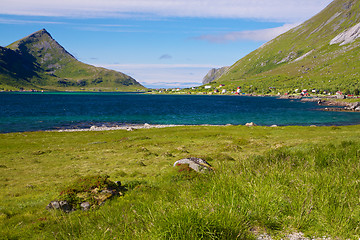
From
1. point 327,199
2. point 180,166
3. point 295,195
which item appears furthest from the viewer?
point 180,166

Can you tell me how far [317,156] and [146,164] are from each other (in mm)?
19959

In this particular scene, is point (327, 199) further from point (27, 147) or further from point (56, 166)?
point (27, 147)

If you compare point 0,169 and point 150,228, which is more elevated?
point 150,228

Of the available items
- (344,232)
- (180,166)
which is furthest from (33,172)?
(344,232)

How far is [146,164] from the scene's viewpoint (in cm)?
3066

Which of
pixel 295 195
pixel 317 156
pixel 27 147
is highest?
pixel 295 195

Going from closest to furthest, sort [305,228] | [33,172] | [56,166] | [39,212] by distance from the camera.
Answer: [305,228]
[39,212]
[33,172]
[56,166]

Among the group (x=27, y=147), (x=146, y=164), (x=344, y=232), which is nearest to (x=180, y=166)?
(x=146, y=164)

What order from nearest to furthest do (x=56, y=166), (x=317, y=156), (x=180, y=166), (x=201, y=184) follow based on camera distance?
(x=201, y=184) → (x=317, y=156) → (x=180, y=166) → (x=56, y=166)

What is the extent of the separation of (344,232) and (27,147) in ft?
177

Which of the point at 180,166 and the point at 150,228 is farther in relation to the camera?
the point at 180,166

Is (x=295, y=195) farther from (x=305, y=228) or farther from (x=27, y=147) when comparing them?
(x=27, y=147)

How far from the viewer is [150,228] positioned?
A: 21.9ft

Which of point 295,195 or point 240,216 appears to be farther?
point 295,195
